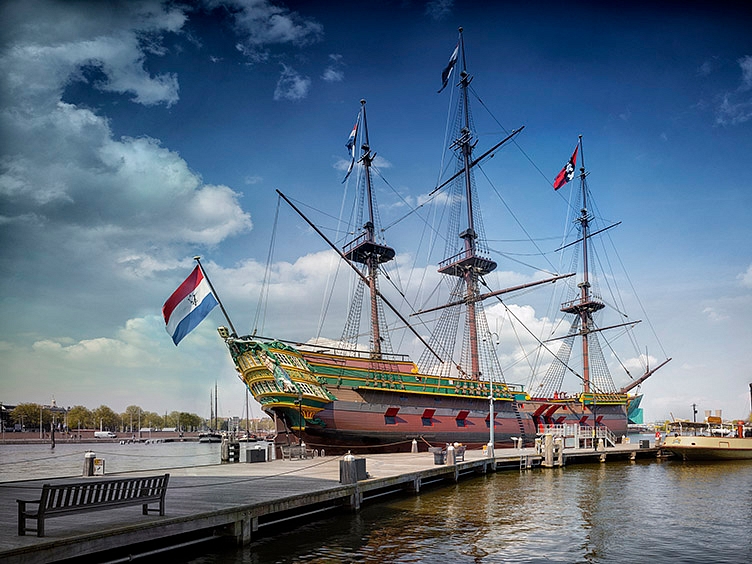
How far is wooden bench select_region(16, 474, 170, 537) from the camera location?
10.1 m

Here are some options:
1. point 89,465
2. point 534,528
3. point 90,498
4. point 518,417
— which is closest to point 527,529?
point 534,528

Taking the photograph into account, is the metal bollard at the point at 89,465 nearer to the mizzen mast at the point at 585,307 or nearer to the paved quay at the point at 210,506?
the paved quay at the point at 210,506

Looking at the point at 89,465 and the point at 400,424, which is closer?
the point at 89,465

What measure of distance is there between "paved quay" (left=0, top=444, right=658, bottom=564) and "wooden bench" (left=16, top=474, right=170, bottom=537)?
36cm

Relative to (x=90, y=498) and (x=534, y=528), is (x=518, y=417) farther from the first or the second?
(x=90, y=498)

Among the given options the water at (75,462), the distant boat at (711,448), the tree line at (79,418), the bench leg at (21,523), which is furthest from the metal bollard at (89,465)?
the tree line at (79,418)

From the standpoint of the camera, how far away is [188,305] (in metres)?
22.1

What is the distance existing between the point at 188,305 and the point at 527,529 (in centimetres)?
1443

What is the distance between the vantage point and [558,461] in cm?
3781

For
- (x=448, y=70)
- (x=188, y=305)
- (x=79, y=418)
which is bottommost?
(x=79, y=418)

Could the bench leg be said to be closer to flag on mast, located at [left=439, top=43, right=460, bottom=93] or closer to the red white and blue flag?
the red white and blue flag

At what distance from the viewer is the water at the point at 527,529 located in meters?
14.1

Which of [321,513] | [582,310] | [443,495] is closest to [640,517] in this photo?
[443,495]

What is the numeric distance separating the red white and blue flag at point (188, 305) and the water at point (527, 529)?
877cm
